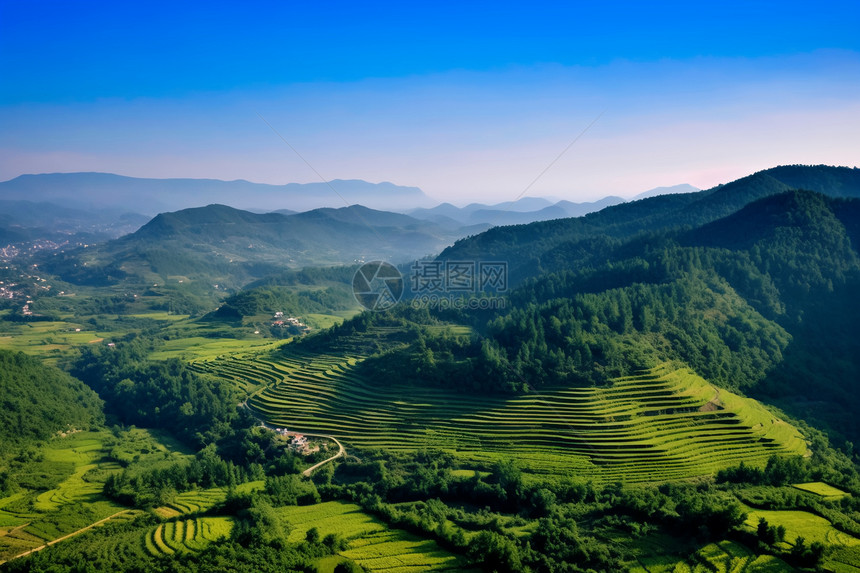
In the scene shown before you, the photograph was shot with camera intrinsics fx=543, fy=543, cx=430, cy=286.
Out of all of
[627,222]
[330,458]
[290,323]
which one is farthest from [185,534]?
[627,222]

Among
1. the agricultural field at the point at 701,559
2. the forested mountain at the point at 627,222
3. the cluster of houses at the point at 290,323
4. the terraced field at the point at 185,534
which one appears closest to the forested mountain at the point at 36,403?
the terraced field at the point at 185,534

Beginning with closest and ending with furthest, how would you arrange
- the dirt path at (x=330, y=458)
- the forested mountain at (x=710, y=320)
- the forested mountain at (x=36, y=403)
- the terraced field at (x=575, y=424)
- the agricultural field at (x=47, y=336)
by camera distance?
1. the terraced field at (x=575, y=424)
2. the dirt path at (x=330, y=458)
3. the forested mountain at (x=710, y=320)
4. the forested mountain at (x=36, y=403)
5. the agricultural field at (x=47, y=336)

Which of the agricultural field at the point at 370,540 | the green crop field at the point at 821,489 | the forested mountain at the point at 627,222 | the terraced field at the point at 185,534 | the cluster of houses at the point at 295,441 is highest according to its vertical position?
the forested mountain at the point at 627,222

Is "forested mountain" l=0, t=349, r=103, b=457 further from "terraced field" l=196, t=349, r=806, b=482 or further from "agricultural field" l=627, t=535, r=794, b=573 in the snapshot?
"agricultural field" l=627, t=535, r=794, b=573

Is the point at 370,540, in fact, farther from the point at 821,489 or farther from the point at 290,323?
the point at 290,323

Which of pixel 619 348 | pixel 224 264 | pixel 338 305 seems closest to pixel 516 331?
pixel 619 348

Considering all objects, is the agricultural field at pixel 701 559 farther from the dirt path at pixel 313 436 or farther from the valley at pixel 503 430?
the dirt path at pixel 313 436

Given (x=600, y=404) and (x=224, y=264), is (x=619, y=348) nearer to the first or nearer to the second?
(x=600, y=404)
